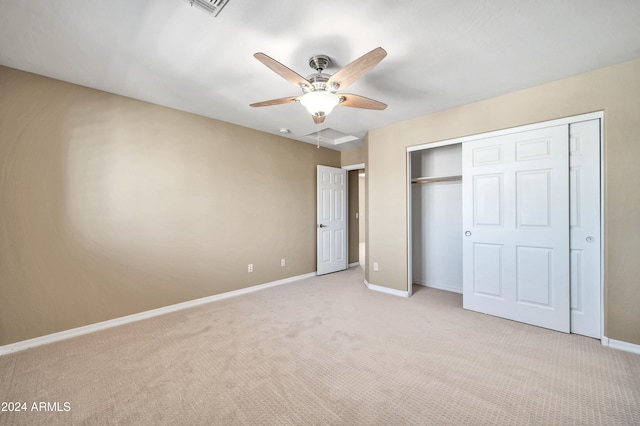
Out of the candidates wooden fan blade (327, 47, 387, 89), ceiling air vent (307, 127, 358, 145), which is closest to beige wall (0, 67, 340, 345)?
ceiling air vent (307, 127, 358, 145)

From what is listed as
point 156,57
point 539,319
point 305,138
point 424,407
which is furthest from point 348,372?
point 305,138

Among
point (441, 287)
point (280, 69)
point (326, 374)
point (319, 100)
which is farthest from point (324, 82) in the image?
point (441, 287)

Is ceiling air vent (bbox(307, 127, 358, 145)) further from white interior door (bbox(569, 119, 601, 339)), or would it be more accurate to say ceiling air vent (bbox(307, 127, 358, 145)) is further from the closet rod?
white interior door (bbox(569, 119, 601, 339))

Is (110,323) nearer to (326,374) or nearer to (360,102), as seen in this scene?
(326,374)

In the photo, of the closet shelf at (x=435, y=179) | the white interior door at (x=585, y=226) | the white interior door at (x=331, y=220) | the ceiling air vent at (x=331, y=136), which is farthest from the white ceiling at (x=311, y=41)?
the white interior door at (x=331, y=220)

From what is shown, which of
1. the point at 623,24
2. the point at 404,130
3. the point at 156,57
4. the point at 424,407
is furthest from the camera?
the point at 404,130

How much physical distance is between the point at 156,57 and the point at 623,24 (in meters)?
3.55

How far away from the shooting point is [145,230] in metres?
3.02

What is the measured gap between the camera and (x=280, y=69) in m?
1.71

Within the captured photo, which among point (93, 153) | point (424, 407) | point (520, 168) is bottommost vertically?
point (424, 407)

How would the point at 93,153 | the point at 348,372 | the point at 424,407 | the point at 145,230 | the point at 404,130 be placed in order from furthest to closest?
the point at 404,130
the point at 145,230
the point at 93,153
the point at 348,372
the point at 424,407

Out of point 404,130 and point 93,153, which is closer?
point 93,153

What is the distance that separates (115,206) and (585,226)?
4964 mm

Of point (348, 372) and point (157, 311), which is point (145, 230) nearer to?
point (157, 311)
